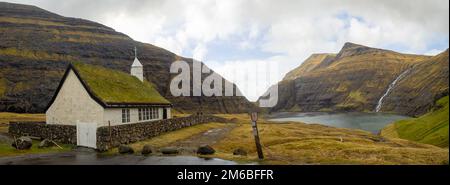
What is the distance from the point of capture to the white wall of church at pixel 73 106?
35.8 meters

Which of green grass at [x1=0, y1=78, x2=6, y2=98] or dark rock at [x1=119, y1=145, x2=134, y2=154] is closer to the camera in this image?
dark rock at [x1=119, y1=145, x2=134, y2=154]

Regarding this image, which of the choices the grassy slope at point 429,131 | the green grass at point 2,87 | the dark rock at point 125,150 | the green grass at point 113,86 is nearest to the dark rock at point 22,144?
the green grass at point 113,86

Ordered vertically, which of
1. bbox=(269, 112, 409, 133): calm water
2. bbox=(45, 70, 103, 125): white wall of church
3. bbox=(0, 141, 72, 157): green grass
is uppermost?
bbox=(45, 70, 103, 125): white wall of church

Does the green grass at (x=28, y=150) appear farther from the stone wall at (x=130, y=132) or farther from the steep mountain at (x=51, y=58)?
the steep mountain at (x=51, y=58)

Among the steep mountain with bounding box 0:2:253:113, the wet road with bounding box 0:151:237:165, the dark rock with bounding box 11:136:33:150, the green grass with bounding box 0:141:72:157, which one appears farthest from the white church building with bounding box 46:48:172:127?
the steep mountain with bounding box 0:2:253:113

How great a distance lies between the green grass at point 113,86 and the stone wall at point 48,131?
464cm

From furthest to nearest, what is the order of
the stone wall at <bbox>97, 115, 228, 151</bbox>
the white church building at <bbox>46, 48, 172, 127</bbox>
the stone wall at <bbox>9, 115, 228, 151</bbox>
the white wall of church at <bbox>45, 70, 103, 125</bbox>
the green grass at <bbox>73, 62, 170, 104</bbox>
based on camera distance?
the green grass at <bbox>73, 62, 170, 104</bbox> < the white wall of church at <bbox>45, 70, 103, 125</bbox> < the white church building at <bbox>46, 48, 172, 127</bbox> < the stone wall at <bbox>9, 115, 228, 151</bbox> < the stone wall at <bbox>97, 115, 228, 151</bbox>

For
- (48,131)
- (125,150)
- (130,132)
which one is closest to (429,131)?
(130,132)

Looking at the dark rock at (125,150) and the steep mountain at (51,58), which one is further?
the steep mountain at (51,58)

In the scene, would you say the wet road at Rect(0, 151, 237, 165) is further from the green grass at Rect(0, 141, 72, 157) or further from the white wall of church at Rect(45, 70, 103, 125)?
the white wall of church at Rect(45, 70, 103, 125)

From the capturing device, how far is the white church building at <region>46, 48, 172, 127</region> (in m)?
35.6

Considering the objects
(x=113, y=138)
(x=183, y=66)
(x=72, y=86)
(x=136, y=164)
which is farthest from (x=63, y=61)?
(x=136, y=164)

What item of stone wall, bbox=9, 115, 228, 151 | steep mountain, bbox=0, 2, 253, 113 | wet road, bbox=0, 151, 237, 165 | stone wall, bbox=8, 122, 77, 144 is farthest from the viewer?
steep mountain, bbox=0, 2, 253, 113

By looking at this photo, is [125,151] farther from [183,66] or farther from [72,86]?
[183,66]
